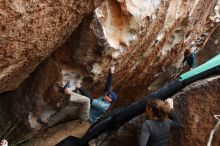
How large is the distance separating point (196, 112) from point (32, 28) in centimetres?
286

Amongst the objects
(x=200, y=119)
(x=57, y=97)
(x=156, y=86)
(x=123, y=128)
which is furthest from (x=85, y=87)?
(x=156, y=86)

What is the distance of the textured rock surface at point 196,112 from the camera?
680 cm

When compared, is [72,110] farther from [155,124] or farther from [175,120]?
[155,124]

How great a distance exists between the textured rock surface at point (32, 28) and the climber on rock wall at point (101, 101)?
1.30 metres

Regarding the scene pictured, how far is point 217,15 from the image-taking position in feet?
43.3

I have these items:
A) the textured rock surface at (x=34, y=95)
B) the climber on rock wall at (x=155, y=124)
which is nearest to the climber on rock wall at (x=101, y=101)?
the textured rock surface at (x=34, y=95)

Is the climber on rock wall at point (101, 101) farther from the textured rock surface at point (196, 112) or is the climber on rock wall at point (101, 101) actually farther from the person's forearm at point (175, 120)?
the person's forearm at point (175, 120)

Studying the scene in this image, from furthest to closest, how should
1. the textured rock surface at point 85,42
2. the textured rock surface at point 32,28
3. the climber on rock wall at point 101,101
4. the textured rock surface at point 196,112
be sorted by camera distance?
the climber on rock wall at point 101,101 → the textured rock surface at point 196,112 → the textured rock surface at point 85,42 → the textured rock surface at point 32,28

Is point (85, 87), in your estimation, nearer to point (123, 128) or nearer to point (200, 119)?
point (123, 128)

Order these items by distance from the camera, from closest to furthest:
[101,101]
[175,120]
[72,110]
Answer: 1. [175,120]
2. [101,101]
3. [72,110]

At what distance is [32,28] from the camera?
21.8 ft

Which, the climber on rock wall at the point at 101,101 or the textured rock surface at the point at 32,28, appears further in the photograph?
the climber on rock wall at the point at 101,101

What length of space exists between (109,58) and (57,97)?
4.75ft

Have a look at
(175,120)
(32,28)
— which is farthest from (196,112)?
(32,28)
